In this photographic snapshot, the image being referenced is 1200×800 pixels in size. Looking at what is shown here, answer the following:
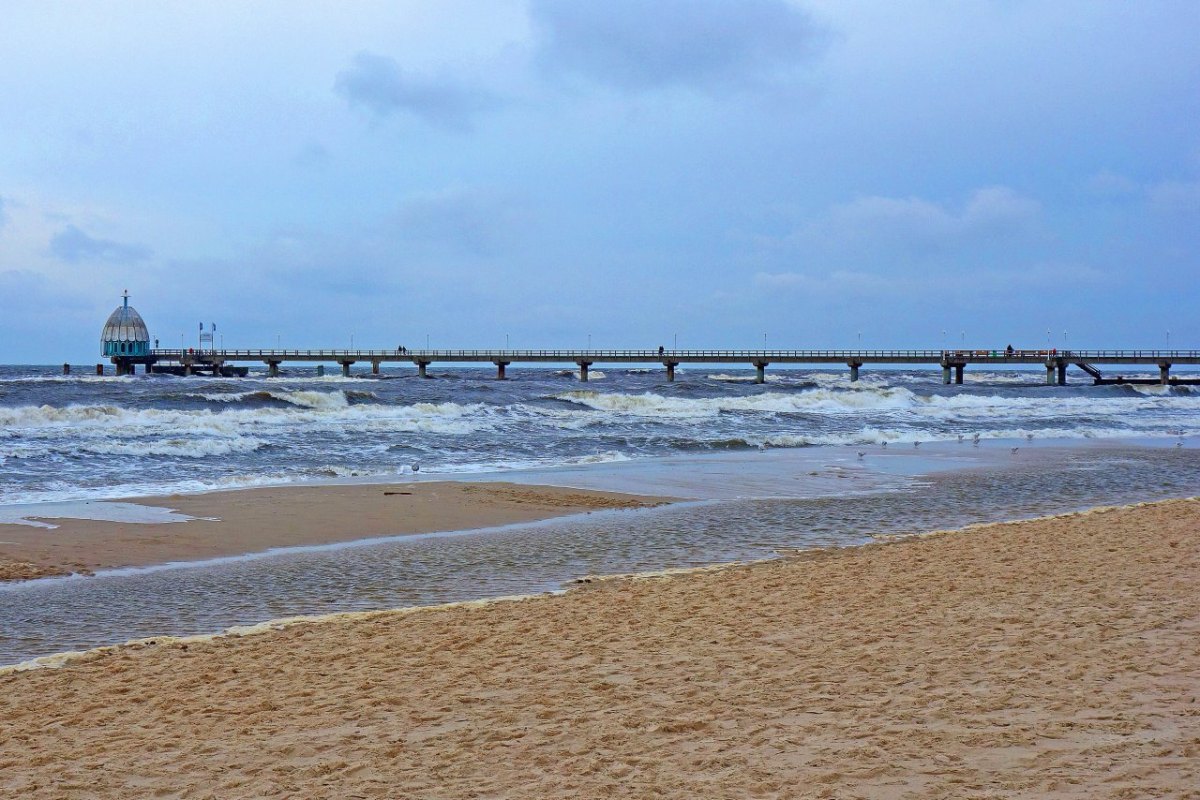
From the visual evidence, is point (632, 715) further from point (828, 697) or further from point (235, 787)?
point (235, 787)

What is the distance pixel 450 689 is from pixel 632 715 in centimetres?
119

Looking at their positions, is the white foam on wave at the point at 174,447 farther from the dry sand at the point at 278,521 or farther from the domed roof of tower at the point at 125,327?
the domed roof of tower at the point at 125,327

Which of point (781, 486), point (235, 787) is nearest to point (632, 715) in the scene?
point (235, 787)

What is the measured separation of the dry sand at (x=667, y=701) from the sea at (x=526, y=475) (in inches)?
56.0

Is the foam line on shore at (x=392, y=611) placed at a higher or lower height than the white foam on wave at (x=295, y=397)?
lower

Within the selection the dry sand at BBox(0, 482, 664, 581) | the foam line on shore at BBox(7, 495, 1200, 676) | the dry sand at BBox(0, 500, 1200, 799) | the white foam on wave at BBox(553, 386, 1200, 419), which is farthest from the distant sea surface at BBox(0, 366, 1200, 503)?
the dry sand at BBox(0, 500, 1200, 799)

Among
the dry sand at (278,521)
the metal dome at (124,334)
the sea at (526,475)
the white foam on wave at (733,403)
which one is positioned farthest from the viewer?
the metal dome at (124,334)

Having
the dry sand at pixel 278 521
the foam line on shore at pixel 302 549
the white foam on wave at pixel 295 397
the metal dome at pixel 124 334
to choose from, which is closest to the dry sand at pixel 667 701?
the foam line on shore at pixel 302 549

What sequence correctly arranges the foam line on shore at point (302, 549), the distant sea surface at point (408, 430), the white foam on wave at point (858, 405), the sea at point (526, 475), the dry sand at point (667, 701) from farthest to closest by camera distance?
the white foam on wave at point (858, 405) → the distant sea surface at point (408, 430) → the foam line on shore at point (302, 549) → the sea at point (526, 475) → the dry sand at point (667, 701)

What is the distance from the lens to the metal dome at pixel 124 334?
82.5m

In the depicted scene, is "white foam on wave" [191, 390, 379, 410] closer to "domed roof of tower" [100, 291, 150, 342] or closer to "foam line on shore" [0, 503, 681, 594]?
"foam line on shore" [0, 503, 681, 594]

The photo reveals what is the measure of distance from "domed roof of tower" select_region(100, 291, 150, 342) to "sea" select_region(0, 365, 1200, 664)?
135ft

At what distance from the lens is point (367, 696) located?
5715 mm

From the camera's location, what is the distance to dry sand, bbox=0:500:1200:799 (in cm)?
434
